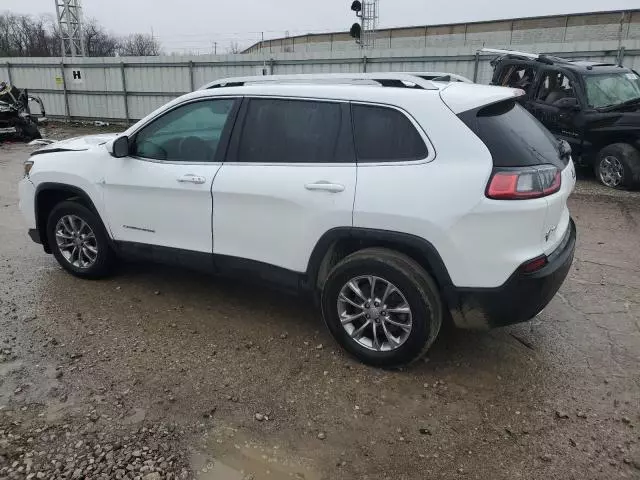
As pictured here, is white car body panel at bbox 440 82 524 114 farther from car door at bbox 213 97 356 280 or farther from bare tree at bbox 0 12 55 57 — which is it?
bare tree at bbox 0 12 55 57

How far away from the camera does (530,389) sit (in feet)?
10.9

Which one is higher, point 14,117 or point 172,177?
point 172,177

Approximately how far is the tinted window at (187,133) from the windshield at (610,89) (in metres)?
6.99

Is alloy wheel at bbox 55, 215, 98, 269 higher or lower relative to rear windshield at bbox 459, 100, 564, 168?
lower

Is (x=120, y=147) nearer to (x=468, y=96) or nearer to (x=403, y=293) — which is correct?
(x=403, y=293)

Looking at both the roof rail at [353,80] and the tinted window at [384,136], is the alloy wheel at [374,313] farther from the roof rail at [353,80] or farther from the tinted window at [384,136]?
the roof rail at [353,80]

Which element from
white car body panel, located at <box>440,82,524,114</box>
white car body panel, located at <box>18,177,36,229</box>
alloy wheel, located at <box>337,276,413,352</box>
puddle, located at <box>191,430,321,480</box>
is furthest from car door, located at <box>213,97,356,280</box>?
white car body panel, located at <box>18,177,36,229</box>

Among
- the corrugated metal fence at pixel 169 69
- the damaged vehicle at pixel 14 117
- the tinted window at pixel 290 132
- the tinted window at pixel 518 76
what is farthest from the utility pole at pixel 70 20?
the tinted window at pixel 290 132

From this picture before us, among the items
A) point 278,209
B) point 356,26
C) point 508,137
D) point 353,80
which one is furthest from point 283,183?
point 356,26

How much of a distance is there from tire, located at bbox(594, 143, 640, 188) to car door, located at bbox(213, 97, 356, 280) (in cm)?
668

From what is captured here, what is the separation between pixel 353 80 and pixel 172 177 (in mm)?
1511

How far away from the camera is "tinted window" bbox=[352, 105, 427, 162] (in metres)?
3.26

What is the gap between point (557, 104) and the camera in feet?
28.9

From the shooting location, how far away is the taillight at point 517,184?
3.01 metres
